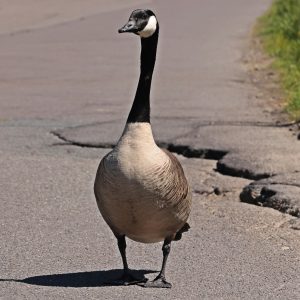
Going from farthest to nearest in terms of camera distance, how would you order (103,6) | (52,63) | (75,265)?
(103,6), (52,63), (75,265)

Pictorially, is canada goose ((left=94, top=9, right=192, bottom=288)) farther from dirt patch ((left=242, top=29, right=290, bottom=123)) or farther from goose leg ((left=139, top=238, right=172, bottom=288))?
dirt patch ((left=242, top=29, right=290, bottom=123))

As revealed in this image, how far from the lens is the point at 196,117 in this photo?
38.5 feet

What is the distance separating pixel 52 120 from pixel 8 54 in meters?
7.68

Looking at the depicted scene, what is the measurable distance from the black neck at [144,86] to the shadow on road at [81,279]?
95cm

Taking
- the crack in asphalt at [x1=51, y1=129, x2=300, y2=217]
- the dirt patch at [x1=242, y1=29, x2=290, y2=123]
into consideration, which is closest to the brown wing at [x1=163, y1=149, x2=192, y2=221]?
the crack in asphalt at [x1=51, y1=129, x2=300, y2=217]

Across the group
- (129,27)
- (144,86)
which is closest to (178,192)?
(144,86)

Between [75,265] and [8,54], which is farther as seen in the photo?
[8,54]

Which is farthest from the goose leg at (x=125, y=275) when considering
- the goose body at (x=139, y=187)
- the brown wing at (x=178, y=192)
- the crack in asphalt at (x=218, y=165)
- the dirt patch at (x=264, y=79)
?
the dirt patch at (x=264, y=79)

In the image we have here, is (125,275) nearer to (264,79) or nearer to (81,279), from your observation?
(81,279)

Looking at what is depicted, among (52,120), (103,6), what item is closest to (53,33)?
(103,6)

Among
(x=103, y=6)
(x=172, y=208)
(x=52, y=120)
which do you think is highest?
(x=172, y=208)

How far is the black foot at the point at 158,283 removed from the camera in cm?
566

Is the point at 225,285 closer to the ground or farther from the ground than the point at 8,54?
farther from the ground

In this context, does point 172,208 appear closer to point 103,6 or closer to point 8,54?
point 8,54
